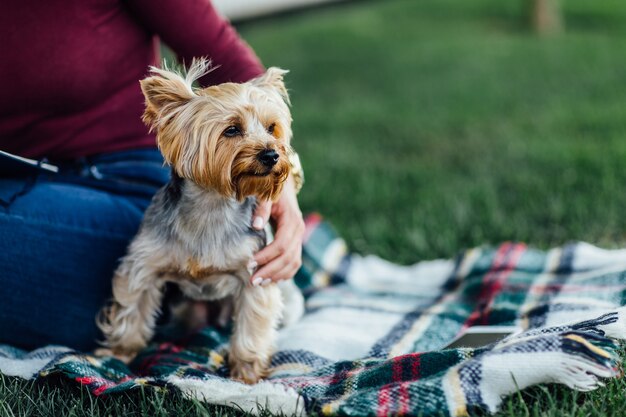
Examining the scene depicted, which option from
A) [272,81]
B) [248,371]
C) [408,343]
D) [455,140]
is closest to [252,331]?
[248,371]

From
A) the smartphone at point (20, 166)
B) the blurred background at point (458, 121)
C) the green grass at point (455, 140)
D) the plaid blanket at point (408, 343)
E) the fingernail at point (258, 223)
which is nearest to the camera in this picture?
the plaid blanket at point (408, 343)

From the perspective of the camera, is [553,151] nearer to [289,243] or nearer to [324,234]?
[324,234]

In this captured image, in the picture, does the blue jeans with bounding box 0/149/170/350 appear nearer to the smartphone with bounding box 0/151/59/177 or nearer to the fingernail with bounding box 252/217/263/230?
the smartphone with bounding box 0/151/59/177

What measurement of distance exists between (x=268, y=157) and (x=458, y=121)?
517 cm

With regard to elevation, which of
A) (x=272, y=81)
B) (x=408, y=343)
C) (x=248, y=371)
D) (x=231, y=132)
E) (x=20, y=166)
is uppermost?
(x=272, y=81)

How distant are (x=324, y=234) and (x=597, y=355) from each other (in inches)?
90.0

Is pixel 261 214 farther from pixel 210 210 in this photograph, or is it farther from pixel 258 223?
pixel 210 210

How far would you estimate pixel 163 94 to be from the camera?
2678 millimetres

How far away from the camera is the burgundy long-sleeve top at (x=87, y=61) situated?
121 inches

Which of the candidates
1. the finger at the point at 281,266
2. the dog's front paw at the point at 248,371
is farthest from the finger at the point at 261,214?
the dog's front paw at the point at 248,371

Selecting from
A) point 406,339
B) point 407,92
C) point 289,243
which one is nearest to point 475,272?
point 406,339

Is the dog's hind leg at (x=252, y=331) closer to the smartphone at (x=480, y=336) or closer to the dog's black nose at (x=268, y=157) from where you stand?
the dog's black nose at (x=268, y=157)

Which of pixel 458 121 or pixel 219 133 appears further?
pixel 458 121

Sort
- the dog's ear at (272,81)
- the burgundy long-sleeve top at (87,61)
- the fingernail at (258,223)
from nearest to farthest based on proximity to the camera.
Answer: the dog's ear at (272,81)
the fingernail at (258,223)
the burgundy long-sleeve top at (87,61)
